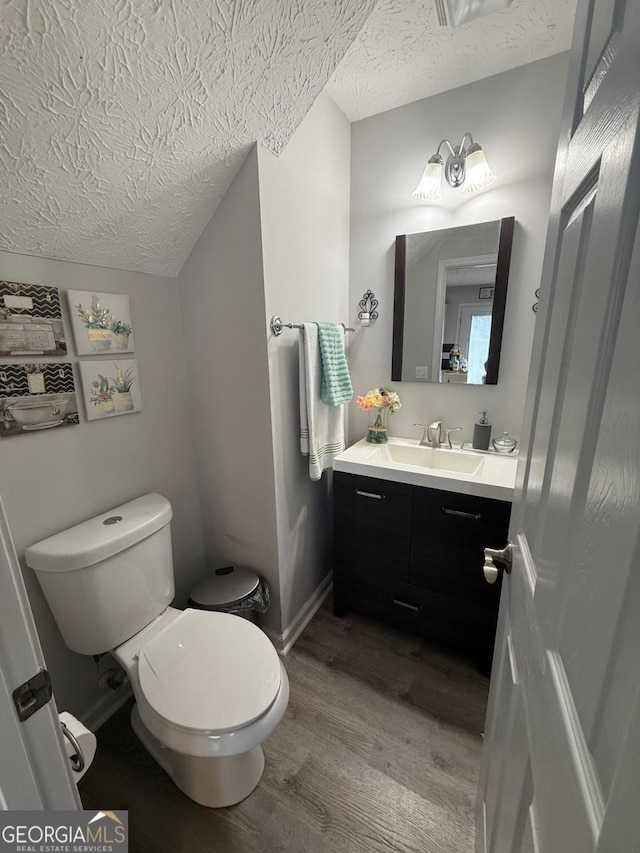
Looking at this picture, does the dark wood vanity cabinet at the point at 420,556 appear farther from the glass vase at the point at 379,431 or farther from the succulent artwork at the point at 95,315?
the succulent artwork at the point at 95,315

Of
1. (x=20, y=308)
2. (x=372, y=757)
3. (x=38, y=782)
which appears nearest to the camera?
(x=38, y=782)

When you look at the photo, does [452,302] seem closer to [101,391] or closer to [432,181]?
[432,181]

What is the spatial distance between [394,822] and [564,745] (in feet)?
3.55

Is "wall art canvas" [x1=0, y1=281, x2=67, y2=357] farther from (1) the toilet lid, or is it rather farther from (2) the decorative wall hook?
(2) the decorative wall hook

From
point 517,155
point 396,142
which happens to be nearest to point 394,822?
point 517,155

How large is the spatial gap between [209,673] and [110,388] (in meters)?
1.01

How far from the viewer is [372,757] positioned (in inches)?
49.3

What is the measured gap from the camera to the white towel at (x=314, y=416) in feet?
4.85

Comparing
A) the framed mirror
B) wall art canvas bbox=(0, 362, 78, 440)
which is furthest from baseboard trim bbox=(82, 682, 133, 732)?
the framed mirror

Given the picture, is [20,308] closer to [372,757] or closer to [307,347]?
[307,347]

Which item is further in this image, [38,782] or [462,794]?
[462,794]

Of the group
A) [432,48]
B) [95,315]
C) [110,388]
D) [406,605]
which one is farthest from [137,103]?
[406,605]

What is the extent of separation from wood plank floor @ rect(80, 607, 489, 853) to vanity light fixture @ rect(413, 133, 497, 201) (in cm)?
211

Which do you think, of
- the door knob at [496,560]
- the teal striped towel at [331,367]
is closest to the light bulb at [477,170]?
the teal striped towel at [331,367]
